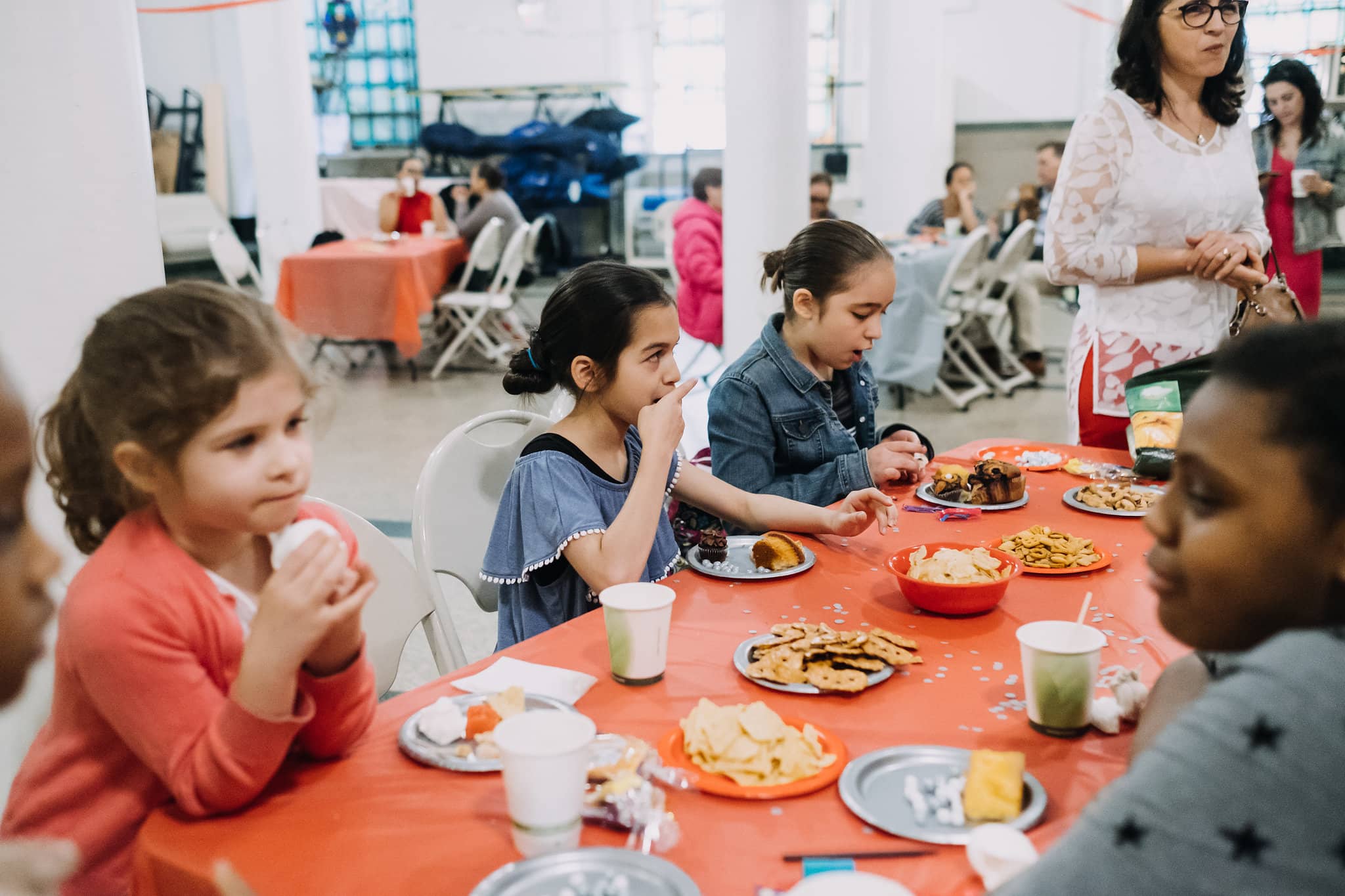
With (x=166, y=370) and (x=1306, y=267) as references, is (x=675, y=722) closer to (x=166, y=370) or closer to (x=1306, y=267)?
(x=166, y=370)

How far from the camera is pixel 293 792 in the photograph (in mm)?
1020

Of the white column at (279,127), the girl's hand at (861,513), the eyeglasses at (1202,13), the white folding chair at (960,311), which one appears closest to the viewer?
the girl's hand at (861,513)

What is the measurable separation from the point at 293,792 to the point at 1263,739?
815 millimetres

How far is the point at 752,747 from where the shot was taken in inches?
39.8

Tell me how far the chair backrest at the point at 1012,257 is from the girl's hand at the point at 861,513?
486cm

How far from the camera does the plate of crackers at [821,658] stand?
3.91ft

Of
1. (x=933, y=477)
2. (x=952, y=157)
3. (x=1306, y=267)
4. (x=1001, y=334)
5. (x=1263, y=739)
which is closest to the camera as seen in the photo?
(x=1263, y=739)

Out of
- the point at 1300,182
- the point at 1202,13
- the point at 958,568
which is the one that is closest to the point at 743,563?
the point at 958,568

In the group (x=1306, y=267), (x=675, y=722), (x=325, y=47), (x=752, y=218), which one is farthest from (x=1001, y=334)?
(x=325, y=47)

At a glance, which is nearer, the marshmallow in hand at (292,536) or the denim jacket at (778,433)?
the marshmallow in hand at (292,536)

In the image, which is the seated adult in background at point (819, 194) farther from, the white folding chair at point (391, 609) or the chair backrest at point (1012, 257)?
the white folding chair at point (391, 609)

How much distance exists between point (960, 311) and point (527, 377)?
4.99 metres

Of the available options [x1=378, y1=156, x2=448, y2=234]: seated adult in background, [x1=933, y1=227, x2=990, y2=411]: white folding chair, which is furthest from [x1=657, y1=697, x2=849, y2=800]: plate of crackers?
[x1=378, y1=156, x2=448, y2=234]: seated adult in background

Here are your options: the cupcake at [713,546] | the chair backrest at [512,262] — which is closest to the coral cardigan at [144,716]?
the cupcake at [713,546]
